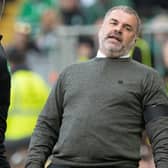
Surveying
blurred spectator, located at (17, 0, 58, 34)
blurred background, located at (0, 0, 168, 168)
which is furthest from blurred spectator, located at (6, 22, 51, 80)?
blurred spectator, located at (17, 0, 58, 34)

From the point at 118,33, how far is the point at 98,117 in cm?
66

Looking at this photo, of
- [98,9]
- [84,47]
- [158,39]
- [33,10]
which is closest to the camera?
[158,39]

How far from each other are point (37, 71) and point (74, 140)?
5.05 meters

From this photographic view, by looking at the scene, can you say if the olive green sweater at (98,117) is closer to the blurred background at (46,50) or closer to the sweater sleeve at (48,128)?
the sweater sleeve at (48,128)

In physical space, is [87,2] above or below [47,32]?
above

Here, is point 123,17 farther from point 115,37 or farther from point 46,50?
point 46,50

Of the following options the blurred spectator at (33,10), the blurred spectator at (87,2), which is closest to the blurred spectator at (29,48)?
the blurred spectator at (33,10)

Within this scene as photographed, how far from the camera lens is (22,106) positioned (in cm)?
1003

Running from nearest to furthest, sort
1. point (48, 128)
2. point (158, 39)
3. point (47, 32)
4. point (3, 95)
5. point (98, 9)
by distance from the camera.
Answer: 1. point (3, 95)
2. point (48, 128)
3. point (158, 39)
4. point (47, 32)
5. point (98, 9)

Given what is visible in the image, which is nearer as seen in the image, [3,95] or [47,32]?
[3,95]

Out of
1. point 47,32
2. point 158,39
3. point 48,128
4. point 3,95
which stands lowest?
point 48,128

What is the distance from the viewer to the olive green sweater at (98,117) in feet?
19.9

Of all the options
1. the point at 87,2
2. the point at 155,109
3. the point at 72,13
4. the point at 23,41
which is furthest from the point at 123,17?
the point at 87,2

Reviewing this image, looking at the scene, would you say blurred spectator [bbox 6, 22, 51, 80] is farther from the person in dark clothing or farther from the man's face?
the person in dark clothing
